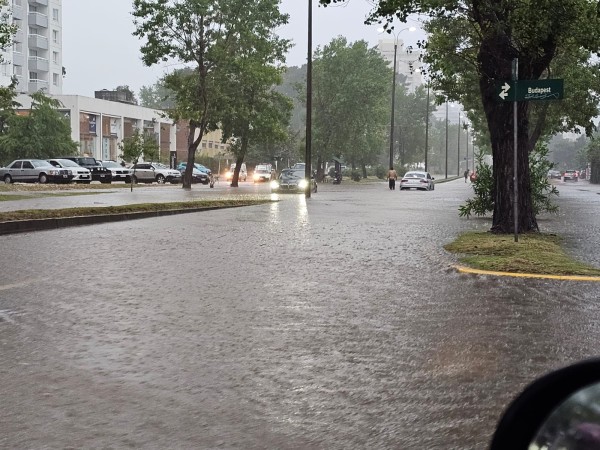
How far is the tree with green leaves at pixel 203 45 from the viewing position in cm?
4928

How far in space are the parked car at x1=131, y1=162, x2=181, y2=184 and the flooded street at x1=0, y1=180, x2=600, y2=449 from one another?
49.1 meters

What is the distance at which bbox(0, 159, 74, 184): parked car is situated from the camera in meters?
52.0

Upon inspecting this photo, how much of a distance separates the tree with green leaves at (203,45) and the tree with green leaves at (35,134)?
16.5 metres

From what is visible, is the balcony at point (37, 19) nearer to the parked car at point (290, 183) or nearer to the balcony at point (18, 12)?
the balcony at point (18, 12)

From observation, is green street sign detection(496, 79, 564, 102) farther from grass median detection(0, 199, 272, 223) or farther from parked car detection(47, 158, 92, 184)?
parked car detection(47, 158, 92, 184)

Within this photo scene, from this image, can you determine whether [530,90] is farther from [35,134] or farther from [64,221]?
[35,134]

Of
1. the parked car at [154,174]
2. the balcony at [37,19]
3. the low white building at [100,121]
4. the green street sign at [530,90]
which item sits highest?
the balcony at [37,19]

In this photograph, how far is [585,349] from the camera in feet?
21.1

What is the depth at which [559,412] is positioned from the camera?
200 cm

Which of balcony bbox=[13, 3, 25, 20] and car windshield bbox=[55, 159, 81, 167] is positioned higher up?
balcony bbox=[13, 3, 25, 20]

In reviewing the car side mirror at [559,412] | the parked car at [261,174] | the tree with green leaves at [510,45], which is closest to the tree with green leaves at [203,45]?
the parked car at [261,174]

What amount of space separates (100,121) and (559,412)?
85466 mm

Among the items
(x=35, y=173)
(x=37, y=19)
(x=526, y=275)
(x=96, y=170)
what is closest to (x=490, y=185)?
(x=526, y=275)

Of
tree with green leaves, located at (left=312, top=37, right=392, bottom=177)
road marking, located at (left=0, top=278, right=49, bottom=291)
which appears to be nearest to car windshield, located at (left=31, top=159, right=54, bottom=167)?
tree with green leaves, located at (left=312, top=37, right=392, bottom=177)
